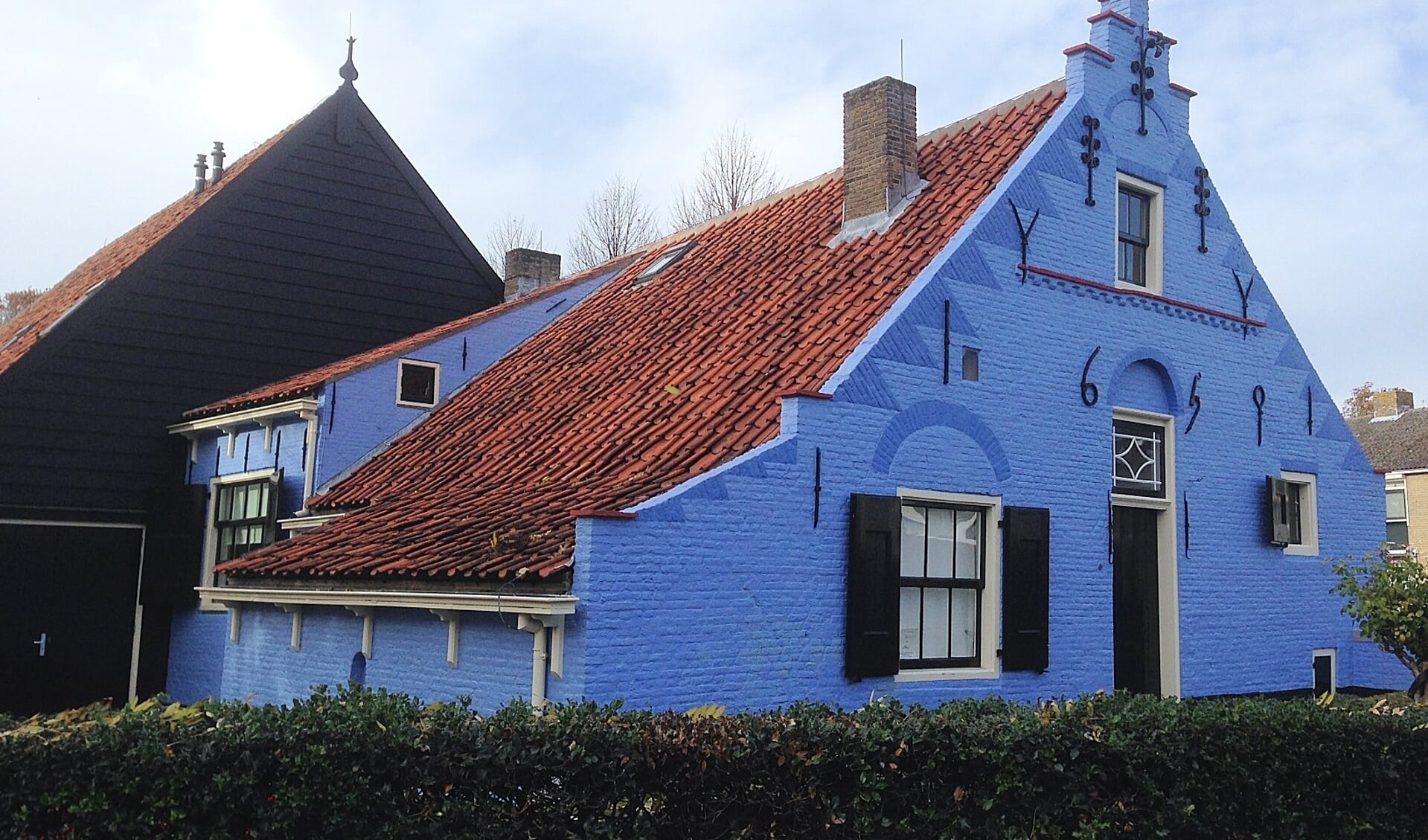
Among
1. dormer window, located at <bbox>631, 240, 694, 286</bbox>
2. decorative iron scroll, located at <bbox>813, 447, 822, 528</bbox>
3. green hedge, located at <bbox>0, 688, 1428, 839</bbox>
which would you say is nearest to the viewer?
green hedge, located at <bbox>0, 688, 1428, 839</bbox>

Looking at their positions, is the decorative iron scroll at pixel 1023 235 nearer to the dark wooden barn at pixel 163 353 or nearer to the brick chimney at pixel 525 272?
the dark wooden barn at pixel 163 353

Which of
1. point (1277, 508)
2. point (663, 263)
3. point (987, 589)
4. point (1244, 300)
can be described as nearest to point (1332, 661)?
point (1277, 508)

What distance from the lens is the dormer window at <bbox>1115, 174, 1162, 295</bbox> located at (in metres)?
14.1

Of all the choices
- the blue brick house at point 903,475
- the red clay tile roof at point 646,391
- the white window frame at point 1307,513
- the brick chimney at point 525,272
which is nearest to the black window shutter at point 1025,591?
the blue brick house at point 903,475

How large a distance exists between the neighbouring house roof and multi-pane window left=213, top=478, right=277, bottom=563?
25.6 meters

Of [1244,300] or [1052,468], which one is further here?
[1244,300]

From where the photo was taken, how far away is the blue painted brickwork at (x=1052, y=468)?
1017 cm

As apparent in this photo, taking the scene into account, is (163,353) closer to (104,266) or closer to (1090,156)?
(104,266)

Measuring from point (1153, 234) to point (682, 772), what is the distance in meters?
9.97

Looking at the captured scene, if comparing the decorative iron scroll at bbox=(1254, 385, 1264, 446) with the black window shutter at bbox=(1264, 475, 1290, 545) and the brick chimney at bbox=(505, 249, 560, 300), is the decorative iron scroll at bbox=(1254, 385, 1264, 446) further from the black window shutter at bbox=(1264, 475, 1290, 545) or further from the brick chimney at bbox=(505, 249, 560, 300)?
the brick chimney at bbox=(505, 249, 560, 300)

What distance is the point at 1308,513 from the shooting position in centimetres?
1588

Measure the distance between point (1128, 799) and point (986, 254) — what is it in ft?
20.2

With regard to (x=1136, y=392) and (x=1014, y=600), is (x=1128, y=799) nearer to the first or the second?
(x=1014, y=600)

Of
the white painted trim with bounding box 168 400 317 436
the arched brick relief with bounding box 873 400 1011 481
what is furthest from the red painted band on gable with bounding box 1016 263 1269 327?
the white painted trim with bounding box 168 400 317 436
